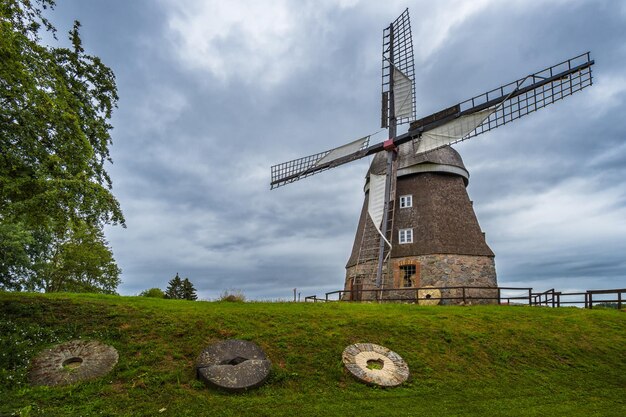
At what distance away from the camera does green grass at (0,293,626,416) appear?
9.38 metres

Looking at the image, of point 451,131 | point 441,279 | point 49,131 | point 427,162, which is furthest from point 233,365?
point 427,162

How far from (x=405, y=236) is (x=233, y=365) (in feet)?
50.9

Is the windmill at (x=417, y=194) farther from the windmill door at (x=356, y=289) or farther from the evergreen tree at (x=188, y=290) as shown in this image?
the evergreen tree at (x=188, y=290)

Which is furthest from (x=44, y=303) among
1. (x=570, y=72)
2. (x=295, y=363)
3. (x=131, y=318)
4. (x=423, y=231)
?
(x=570, y=72)

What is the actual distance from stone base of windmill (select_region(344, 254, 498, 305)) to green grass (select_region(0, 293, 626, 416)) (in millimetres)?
3828

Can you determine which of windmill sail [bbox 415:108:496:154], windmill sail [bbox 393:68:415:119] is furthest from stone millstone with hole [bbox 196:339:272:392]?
windmill sail [bbox 393:68:415:119]

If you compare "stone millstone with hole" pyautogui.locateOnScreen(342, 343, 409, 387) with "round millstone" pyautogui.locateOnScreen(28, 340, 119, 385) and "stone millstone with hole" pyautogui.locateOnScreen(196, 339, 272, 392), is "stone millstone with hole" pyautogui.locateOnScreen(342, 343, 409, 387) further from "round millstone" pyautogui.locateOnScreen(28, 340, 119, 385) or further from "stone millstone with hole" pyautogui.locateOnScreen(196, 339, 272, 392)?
"round millstone" pyautogui.locateOnScreen(28, 340, 119, 385)

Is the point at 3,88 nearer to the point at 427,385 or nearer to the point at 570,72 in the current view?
the point at 427,385

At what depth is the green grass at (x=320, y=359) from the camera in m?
9.38

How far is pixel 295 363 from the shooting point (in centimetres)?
1175

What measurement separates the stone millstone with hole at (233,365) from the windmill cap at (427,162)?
16.5 metres

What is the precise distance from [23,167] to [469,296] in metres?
19.6

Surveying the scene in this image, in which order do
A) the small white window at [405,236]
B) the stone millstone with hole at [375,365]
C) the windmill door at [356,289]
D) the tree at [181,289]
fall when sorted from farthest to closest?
the tree at [181,289]
the windmill door at [356,289]
the small white window at [405,236]
the stone millstone with hole at [375,365]

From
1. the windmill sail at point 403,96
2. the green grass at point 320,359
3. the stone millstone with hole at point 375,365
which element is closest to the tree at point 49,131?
the green grass at point 320,359
